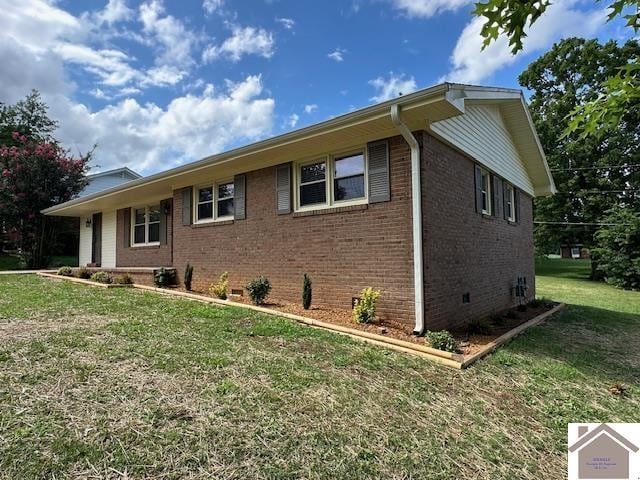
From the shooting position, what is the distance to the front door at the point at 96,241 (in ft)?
50.2

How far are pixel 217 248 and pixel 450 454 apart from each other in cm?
753

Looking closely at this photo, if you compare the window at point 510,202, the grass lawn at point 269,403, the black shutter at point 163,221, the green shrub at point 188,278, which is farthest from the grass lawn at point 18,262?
the window at point 510,202

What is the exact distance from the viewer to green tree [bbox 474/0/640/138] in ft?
8.46

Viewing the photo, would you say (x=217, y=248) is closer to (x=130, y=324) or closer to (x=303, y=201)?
(x=303, y=201)

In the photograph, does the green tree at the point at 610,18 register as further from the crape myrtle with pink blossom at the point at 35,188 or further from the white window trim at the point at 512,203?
the crape myrtle with pink blossom at the point at 35,188

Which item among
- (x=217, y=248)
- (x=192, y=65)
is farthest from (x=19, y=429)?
(x=192, y=65)

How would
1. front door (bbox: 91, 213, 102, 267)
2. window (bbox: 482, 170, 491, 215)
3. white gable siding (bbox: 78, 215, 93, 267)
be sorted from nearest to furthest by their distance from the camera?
window (bbox: 482, 170, 491, 215)
front door (bbox: 91, 213, 102, 267)
white gable siding (bbox: 78, 215, 93, 267)

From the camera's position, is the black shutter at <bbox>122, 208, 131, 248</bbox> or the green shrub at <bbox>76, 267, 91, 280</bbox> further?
the black shutter at <bbox>122, 208, 131, 248</bbox>

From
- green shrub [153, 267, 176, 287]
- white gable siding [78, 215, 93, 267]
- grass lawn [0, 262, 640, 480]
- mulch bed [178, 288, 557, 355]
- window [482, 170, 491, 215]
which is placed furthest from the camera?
white gable siding [78, 215, 93, 267]

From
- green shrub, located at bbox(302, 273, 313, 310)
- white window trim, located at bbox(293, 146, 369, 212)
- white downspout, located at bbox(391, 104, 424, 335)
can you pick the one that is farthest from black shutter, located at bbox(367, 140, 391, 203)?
green shrub, located at bbox(302, 273, 313, 310)

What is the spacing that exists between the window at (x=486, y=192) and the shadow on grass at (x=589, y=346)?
2.83 metres

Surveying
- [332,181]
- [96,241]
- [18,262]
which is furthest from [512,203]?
[18,262]

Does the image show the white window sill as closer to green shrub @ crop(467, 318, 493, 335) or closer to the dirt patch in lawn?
green shrub @ crop(467, 318, 493, 335)

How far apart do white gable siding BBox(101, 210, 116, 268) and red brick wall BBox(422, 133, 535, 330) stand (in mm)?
12633
